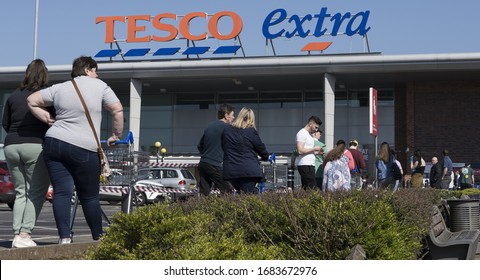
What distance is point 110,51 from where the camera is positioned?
144ft

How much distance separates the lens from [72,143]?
782 cm

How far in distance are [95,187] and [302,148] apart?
21.6 ft

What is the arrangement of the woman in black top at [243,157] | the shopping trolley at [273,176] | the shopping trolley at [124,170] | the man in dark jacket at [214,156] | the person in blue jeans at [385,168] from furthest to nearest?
1. the shopping trolley at [273,176]
2. the person in blue jeans at [385,168]
3. the man in dark jacket at [214,156]
4. the shopping trolley at [124,170]
5. the woman in black top at [243,157]

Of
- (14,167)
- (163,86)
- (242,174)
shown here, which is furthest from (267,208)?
(163,86)

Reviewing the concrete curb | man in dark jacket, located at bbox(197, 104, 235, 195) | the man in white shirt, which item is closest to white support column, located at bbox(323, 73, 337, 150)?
the man in white shirt

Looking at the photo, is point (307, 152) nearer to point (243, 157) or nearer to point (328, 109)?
point (243, 157)

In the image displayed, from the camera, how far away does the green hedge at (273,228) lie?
5.07 metres

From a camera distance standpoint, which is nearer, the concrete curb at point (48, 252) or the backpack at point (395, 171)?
the concrete curb at point (48, 252)

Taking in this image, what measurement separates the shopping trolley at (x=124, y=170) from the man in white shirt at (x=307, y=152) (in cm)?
333

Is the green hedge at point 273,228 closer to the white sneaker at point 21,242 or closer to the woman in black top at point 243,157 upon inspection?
the white sneaker at point 21,242

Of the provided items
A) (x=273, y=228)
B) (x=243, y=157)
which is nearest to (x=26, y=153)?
(x=273, y=228)

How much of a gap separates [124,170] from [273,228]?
196 inches

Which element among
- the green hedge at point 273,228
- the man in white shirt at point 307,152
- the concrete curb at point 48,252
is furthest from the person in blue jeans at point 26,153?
the man in white shirt at point 307,152

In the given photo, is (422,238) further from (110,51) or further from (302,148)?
(110,51)
